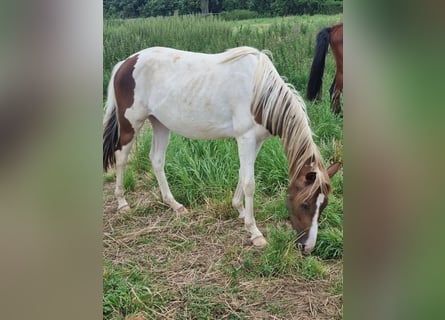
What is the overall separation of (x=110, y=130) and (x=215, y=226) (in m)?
0.62

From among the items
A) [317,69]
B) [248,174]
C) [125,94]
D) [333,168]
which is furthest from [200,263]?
[317,69]

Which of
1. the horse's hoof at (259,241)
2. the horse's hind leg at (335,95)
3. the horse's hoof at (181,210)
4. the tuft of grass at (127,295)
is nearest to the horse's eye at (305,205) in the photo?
the horse's hoof at (259,241)

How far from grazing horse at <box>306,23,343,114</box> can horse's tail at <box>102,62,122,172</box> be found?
2.76 feet

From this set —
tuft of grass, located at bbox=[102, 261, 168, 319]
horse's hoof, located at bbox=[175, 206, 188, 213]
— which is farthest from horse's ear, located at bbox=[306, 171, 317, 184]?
tuft of grass, located at bbox=[102, 261, 168, 319]

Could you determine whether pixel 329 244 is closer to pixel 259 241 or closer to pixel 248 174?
pixel 259 241

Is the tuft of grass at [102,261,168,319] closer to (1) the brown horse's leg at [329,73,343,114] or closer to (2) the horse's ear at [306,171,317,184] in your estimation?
(2) the horse's ear at [306,171,317,184]

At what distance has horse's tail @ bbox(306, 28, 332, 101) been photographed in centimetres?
202

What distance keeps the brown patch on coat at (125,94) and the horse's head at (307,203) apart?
76 centimetres

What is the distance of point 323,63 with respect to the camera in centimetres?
204

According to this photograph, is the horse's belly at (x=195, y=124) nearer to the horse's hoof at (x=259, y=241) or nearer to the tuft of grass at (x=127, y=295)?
the horse's hoof at (x=259, y=241)
